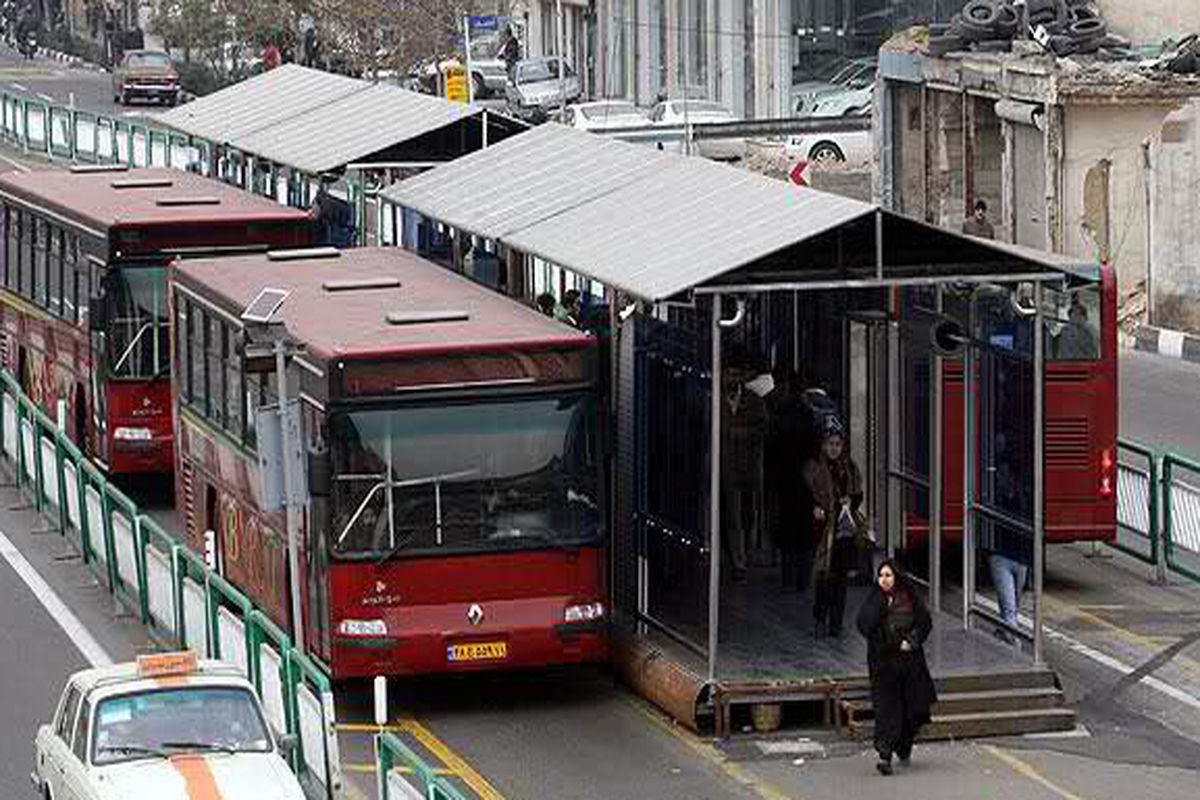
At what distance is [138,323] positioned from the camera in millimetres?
30562

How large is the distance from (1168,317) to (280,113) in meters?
12.3

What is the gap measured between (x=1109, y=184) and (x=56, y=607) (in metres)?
20.1

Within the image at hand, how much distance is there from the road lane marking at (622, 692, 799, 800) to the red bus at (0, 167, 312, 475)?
9.38 m

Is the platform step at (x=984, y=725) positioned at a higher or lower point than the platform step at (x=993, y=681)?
lower

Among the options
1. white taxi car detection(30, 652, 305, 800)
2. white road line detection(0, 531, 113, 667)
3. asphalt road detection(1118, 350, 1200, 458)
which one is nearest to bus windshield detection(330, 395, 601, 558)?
white taxi car detection(30, 652, 305, 800)

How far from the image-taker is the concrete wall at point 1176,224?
139 feet

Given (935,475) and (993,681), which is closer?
(993,681)

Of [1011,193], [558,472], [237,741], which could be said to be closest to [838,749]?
[558,472]

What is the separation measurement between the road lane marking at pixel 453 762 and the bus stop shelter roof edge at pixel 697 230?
330 centimetres

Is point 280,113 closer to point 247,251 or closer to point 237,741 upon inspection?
point 247,251

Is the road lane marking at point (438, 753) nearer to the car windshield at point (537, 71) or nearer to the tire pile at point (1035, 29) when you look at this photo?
the tire pile at point (1035, 29)

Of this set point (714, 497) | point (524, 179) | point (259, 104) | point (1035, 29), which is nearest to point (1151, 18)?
point (1035, 29)

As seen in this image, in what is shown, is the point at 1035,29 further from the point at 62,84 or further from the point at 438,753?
the point at 62,84

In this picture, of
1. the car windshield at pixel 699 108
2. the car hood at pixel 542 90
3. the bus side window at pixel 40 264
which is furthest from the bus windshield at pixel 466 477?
the car hood at pixel 542 90
